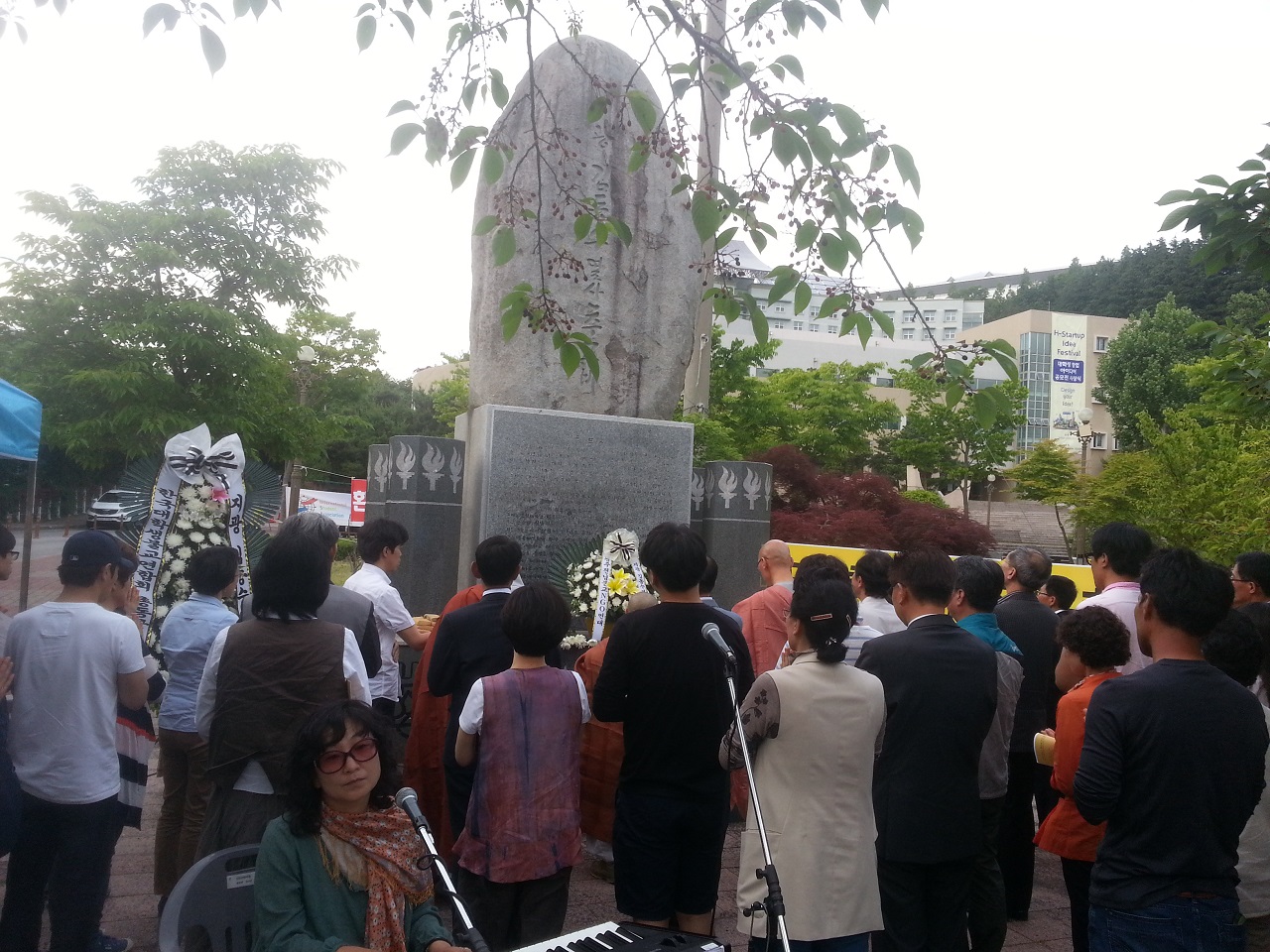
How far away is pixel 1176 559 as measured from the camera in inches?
112

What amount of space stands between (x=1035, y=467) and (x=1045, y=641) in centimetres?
3430

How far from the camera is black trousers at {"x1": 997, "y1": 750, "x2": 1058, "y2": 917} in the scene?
16.2 feet

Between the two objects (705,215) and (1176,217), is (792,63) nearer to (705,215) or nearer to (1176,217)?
(705,215)

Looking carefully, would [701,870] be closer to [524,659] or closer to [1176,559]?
[524,659]

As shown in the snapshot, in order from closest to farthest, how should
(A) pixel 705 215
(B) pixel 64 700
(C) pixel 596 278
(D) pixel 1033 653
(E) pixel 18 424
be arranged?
1. (A) pixel 705 215
2. (B) pixel 64 700
3. (D) pixel 1033 653
4. (E) pixel 18 424
5. (C) pixel 596 278

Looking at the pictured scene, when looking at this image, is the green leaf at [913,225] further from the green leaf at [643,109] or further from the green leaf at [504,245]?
the green leaf at [504,245]

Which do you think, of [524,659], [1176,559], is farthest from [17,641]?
[1176,559]

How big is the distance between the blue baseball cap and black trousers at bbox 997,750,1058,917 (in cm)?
395

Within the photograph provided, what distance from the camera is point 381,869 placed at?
7.95 ft

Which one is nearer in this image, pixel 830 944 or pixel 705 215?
pixel 830 944

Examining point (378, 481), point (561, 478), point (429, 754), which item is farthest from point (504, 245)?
point (378, 481)

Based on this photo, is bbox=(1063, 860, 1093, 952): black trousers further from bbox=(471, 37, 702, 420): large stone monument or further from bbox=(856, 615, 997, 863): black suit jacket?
bbox=(471, 37, 702, 420): large stone monument

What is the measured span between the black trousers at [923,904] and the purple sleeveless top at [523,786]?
3.40ft

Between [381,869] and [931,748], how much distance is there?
5.99ft
